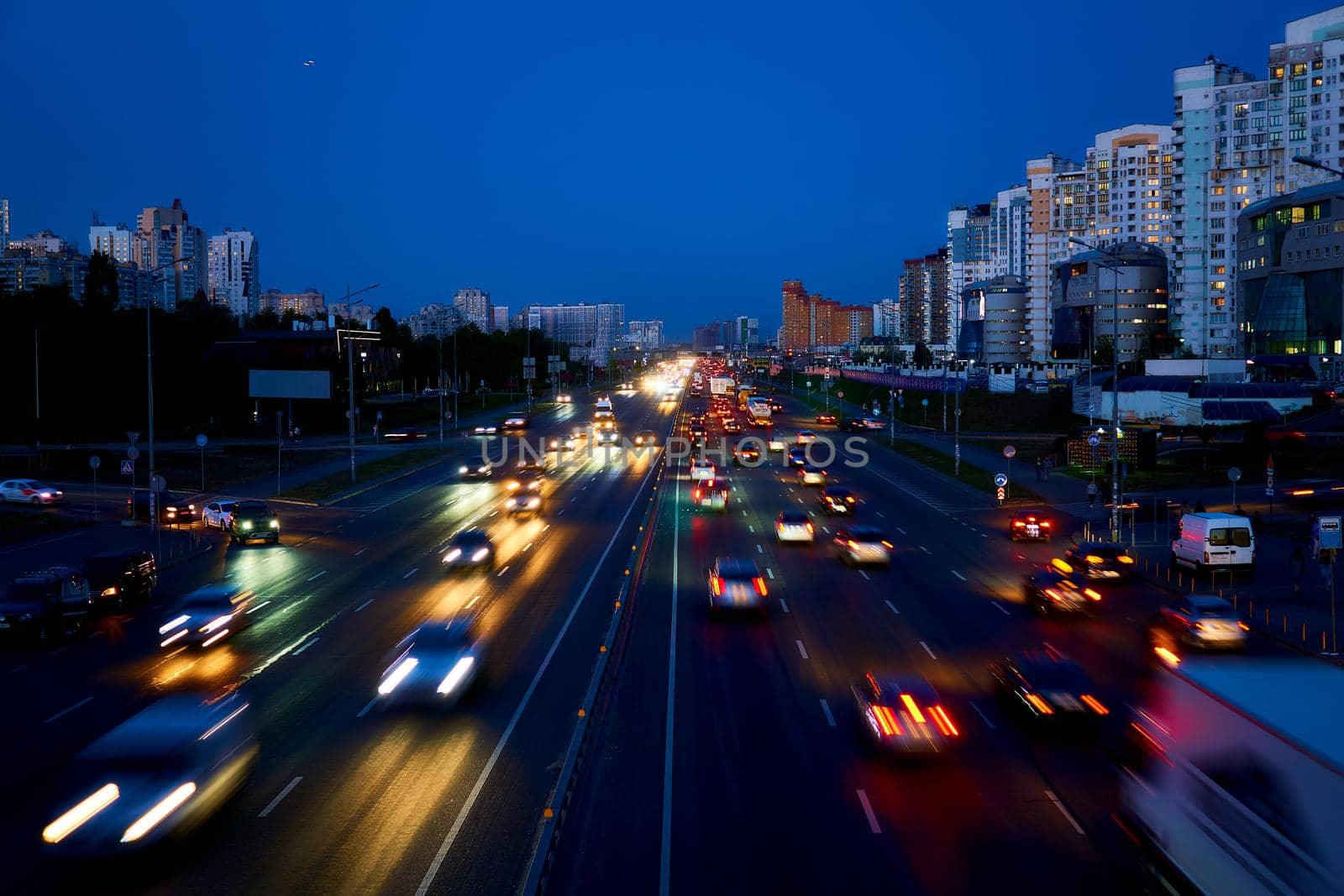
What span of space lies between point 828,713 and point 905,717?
8.45 feet

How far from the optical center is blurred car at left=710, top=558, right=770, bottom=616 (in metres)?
25.6

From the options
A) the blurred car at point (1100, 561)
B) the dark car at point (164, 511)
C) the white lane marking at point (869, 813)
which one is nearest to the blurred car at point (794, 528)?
the blurred car at point (1100, 561)

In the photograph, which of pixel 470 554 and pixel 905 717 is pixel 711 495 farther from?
pixel 905 717

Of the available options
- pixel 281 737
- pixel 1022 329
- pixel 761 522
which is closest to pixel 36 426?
pixel 761 522

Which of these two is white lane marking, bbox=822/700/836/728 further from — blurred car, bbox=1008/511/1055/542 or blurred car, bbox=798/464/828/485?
blurred car, bbox=798/464/828/485

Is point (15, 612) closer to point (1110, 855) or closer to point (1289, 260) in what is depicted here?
point (1110, 855)

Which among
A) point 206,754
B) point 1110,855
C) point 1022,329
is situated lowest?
point 1110,855

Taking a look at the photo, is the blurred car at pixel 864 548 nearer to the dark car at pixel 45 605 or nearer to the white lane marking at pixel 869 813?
the white lane marking at pixel 869 813

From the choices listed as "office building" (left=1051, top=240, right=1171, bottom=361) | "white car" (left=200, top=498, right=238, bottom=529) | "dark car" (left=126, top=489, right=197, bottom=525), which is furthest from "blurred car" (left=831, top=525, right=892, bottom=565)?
"office building" (left=1051, top=240, right=1171, bottom=361)

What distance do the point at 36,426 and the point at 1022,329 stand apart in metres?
158

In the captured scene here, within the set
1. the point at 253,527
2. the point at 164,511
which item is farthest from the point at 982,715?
the point at 164,511

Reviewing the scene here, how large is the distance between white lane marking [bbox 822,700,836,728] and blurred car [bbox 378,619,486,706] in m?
6.41

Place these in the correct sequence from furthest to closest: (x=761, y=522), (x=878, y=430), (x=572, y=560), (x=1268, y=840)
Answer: (x=878, y=430) < (x=761, y=522) < (x=572, y=560) < (x=1268, y=840)

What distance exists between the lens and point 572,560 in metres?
34.8
